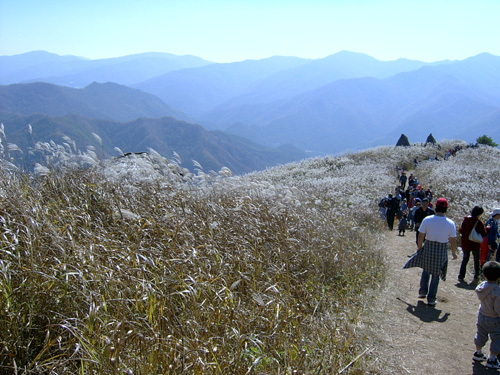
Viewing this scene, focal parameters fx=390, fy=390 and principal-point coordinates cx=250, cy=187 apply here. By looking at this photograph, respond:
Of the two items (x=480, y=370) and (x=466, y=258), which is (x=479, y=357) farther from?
(x=466, y=258)

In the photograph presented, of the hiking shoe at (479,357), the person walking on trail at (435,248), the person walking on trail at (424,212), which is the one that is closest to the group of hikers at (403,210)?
the person walking on trail at (424,212)

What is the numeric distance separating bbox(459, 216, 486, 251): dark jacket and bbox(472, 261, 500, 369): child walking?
310cm

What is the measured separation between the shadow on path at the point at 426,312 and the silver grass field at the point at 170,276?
569 millimetres

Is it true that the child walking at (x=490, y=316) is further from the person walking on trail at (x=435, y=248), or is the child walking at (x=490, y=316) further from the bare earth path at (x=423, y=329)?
A: the person walking on trail at (x=435, y=248)

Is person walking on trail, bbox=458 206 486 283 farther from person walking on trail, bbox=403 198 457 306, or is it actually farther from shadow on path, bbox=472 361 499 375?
shadow on path, bbox=472 361 499 375

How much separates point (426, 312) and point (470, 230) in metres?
2.36

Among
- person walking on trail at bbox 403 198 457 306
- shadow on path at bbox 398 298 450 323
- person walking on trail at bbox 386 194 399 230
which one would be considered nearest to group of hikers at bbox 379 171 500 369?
person walking on trail at bbox 403 198 457 306

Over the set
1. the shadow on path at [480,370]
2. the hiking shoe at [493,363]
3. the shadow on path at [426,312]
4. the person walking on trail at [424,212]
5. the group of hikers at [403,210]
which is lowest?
the group of hikers at [403,210]

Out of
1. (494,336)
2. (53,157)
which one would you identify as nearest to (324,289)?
(494,336)

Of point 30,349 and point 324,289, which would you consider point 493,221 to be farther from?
point 30,349

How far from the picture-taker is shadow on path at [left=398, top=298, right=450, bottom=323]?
5406mm

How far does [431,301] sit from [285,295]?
275cm

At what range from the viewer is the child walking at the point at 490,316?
409 cm

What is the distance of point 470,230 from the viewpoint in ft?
23.5
